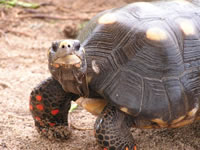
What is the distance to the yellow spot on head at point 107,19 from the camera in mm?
2527

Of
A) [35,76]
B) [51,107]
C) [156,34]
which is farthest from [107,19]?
[35,76]

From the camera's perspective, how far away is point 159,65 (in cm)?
237

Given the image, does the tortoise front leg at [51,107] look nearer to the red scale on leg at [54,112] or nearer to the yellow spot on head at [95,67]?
the red scale on leg at [54,112]

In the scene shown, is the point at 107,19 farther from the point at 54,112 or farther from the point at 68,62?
the point at 54,112

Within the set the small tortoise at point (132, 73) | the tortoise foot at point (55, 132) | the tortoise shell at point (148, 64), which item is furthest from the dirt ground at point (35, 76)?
the tortoise shell at point (148, 64)

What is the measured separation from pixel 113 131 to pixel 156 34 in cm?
77

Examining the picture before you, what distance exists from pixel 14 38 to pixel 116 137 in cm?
373

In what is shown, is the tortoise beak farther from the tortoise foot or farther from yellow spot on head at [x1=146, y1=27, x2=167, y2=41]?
the tortoise foot

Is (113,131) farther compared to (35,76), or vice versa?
(35,76)

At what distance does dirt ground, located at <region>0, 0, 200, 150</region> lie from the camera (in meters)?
2.76

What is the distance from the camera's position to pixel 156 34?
238 centimetres

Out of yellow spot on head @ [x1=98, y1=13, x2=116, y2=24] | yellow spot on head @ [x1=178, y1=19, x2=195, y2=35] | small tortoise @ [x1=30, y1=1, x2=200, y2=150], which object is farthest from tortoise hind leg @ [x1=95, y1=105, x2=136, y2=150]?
yellow spot on head @ [x1=178, y1=19, x2=195, y2=35]

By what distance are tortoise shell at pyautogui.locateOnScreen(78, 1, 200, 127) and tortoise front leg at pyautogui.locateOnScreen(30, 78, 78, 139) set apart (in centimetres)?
36

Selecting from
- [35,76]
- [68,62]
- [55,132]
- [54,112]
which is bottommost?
[35,76]
